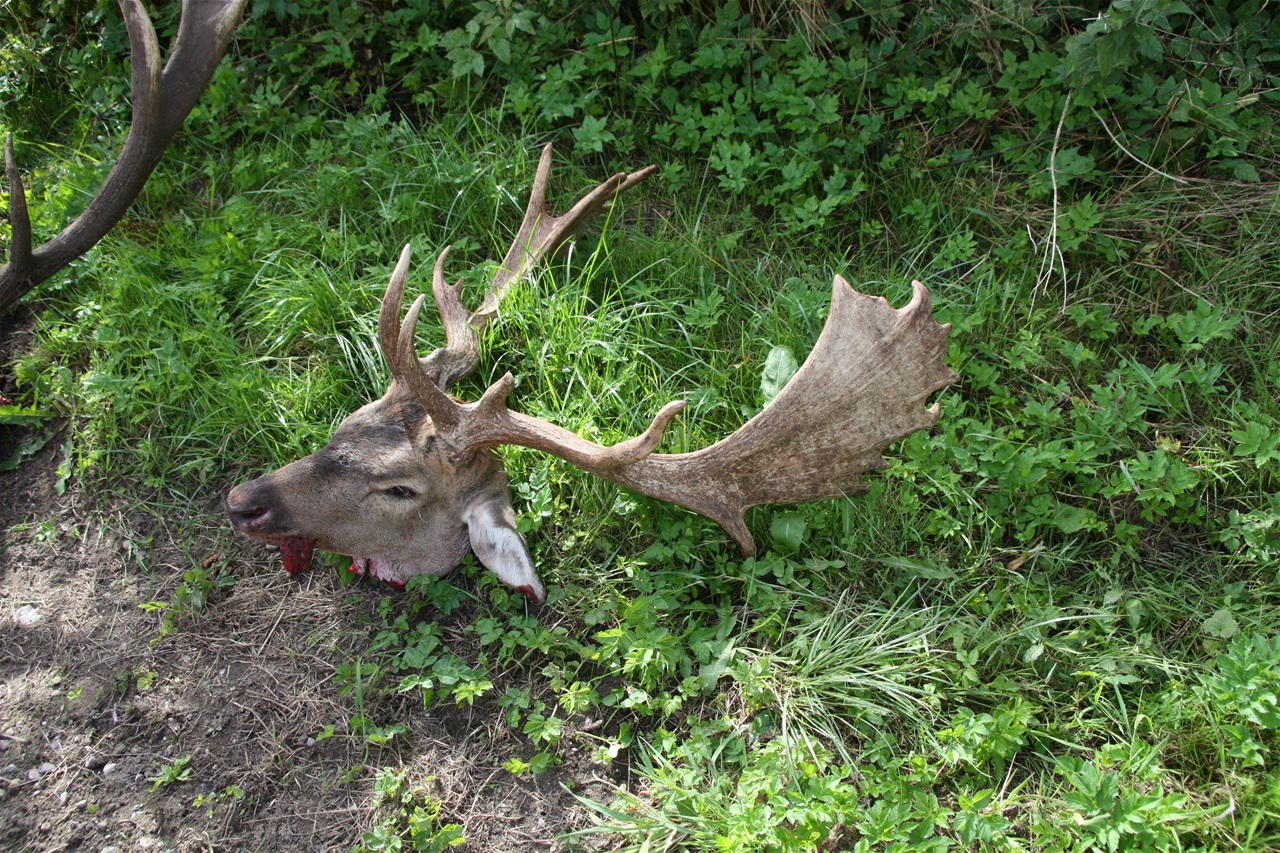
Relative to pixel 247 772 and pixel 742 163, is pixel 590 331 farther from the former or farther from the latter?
pixel 247 772

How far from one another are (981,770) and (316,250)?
3.34 m

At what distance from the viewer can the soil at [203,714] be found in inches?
111

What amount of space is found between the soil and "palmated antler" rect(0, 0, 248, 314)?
0.93 metres

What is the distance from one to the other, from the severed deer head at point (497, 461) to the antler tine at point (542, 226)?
16.6 inches

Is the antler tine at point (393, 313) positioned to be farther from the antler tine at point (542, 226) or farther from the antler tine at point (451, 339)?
the antler tine at point (542, 226)

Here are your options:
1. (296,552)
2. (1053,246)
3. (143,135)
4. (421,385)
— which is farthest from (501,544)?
(1053,246)

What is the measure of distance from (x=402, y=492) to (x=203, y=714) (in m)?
0.98

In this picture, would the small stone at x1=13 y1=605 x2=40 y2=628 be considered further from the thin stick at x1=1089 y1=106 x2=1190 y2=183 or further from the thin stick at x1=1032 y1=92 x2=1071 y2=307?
the thin stick at x1=1089 y1=106 x2=1190 y2=183

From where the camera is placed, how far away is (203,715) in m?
3.10

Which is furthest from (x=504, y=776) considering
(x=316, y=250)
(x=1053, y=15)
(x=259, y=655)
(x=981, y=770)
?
(x=1053, y=15)

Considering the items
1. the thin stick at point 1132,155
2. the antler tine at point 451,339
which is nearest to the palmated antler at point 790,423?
the antler tine at point 451,339

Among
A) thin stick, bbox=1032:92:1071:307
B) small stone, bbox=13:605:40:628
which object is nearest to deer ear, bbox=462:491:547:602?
small stone, bbox=13:605:40:628

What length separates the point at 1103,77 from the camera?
3.63m

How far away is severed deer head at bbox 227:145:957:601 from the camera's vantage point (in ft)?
9.27
